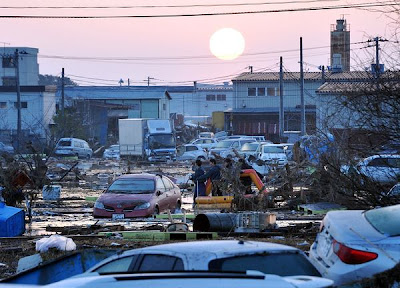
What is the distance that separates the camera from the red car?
23.5m

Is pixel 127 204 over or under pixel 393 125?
under

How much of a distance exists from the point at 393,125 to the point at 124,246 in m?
5.53

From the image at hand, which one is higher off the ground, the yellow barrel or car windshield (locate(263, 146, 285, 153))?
car windshield (locate(263, 146, 285, 153))

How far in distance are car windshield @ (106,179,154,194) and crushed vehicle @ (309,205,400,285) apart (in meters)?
15.0

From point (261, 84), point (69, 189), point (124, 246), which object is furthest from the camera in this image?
point (261, 84)

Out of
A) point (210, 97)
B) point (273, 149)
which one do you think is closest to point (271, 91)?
point (273, 149)

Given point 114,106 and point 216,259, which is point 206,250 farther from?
point 114,106

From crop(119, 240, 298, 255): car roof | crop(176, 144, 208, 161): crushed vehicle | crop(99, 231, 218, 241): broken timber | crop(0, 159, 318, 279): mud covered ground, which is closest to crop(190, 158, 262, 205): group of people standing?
crop(0, 159, 318, 279): mud covered ground

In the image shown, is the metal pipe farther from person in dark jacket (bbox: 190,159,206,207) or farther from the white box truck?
the white box truck

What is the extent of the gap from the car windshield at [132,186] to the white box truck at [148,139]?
35.5 m

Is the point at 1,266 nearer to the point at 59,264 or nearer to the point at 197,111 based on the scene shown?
the point at 59,264

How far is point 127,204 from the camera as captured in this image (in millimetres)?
23562

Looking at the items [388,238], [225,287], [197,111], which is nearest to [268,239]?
[388,238]

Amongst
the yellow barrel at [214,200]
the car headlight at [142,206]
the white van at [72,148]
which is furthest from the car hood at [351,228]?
the white van at [72,148]
